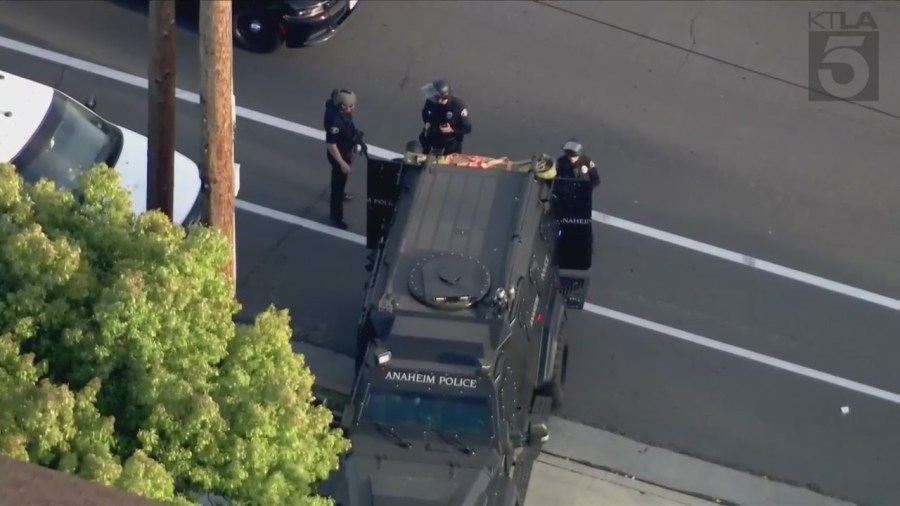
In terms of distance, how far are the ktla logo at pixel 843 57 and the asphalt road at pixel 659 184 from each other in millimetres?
185

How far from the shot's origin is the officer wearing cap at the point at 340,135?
1228 cm

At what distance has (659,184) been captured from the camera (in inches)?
554

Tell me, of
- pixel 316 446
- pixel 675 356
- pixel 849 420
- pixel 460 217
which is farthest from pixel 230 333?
pixel 849 420

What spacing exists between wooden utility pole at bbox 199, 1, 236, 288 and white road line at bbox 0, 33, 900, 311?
5.74m

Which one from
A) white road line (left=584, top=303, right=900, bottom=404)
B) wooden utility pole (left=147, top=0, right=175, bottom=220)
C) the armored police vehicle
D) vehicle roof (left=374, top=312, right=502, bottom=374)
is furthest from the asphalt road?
wooden utility pole (left=147, top=0, right=175, bottom=220)

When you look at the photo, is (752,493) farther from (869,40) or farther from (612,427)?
(869,40)

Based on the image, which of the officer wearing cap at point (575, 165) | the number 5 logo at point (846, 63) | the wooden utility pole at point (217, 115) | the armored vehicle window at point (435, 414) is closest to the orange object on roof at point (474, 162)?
the officer wearing cap at point (575, 165)

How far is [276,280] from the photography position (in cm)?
1268

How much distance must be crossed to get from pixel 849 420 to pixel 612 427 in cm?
225

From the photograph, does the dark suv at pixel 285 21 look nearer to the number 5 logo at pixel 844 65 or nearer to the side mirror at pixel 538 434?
the number 5 logo at pixel 844 65

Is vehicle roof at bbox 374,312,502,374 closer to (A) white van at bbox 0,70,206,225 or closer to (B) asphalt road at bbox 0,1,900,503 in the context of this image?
(A) white van at bbox 0,70,206,225

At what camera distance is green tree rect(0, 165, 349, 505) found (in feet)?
22.6

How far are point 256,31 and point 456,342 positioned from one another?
6781 mm

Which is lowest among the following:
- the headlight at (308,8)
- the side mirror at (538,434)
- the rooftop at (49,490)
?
the side mirror at (538,434)
